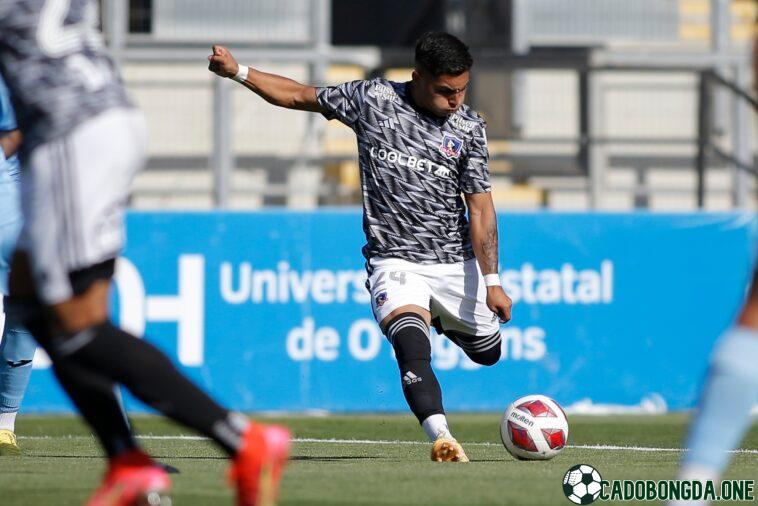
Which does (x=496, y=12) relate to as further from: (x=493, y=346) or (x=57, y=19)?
(x=57, y=19)

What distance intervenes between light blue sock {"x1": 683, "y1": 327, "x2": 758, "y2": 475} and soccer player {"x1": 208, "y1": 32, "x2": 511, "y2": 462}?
3337 mm

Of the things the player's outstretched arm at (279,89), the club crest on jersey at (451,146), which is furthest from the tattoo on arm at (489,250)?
the player's outstretched arm at (279,89)

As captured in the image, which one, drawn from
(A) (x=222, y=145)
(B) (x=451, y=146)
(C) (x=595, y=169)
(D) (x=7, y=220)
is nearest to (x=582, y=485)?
(B) (x=451, y=146)

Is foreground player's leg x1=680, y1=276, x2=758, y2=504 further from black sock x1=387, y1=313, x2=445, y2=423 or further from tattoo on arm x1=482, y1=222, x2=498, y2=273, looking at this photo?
tattoo on arm x1=482, y1=222, x2=498, y2=273

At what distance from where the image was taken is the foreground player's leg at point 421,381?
6996 millimetres

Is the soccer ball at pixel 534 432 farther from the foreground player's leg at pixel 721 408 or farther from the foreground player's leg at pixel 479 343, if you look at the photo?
the foreground player's leg at pixel 721 408

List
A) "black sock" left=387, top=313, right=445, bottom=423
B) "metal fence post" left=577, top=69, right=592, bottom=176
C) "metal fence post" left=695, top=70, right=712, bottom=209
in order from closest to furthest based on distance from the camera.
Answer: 1. "black sock" left=387, top=313, right=445, bottom=423
2. "metal fence post" left=695, top=70, right=712, bottom=209
3. "metal fence post" left=577, top=69, right=592, bottom=176

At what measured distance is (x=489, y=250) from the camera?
763 centimetres

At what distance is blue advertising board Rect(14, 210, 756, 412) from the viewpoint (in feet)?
40.1

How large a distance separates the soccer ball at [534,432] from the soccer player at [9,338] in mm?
2517

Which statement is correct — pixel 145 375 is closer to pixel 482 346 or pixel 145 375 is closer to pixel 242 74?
pixel 242 74

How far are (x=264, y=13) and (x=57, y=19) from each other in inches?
515

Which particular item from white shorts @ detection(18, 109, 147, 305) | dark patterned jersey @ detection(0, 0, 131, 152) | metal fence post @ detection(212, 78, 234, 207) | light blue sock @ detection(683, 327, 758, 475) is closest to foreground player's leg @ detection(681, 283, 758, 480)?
light blue sock @ detection(683, 327, 758, 475)

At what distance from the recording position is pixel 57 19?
4.55 m
